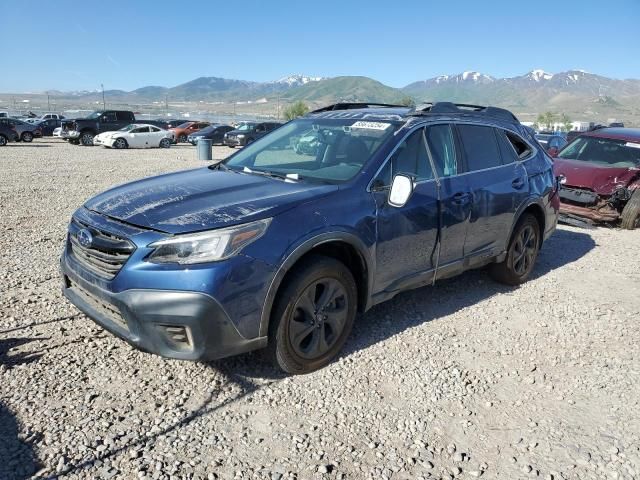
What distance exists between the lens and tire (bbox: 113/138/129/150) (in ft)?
83.7

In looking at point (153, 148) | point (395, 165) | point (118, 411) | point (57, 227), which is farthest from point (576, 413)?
point (153, 148)

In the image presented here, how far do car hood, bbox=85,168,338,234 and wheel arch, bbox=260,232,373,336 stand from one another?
0.96 feet

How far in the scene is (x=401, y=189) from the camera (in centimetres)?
352

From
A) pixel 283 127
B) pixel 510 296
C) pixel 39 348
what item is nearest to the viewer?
pixel 39 348

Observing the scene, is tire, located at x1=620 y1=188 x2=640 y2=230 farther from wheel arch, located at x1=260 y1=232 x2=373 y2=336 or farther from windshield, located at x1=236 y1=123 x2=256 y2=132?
windshield, located at x1=236 y1=123 x2=256 y2=132

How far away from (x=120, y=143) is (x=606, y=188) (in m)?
22.9

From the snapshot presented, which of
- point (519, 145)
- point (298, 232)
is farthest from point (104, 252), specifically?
point (519, 145)

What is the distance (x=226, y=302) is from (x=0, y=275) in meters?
3.48

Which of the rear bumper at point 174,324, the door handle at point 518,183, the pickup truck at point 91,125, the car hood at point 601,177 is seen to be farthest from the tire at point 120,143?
the rear bumper at point 174,324

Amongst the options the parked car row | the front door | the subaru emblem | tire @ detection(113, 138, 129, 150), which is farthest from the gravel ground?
the parked car row

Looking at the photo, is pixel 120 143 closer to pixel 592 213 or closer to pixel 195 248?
pixel 592 213

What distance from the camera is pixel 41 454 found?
2.63 m

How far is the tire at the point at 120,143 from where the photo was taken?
2550 centimetres

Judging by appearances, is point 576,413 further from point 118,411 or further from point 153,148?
point 153,148
